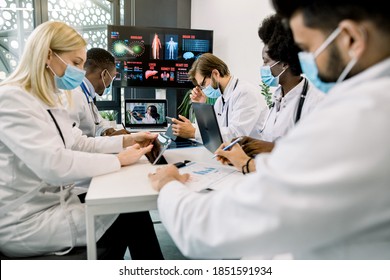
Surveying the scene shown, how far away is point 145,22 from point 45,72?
3.15 meters

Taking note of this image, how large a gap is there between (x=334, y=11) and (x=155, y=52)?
344cm

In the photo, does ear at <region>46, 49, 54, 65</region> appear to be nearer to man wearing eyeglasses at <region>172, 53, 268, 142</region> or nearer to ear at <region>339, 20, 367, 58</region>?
man wearing eyeglasses at <region>172, 53, 268, 142</region>

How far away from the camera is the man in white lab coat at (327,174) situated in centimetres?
47

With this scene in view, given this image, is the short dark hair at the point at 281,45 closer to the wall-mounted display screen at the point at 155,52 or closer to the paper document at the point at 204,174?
the paper document at the point at 204,174

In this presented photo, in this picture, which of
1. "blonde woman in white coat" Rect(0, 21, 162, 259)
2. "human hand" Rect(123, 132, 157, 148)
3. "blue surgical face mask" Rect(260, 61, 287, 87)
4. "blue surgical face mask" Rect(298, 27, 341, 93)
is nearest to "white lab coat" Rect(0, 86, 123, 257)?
"blonde woman in white coat" Rect(0, 21, 162, 259)

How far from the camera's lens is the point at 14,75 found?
121 cm

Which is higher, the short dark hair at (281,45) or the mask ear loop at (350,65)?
the short dark hair at (281,45)

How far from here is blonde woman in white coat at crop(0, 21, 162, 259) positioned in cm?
106

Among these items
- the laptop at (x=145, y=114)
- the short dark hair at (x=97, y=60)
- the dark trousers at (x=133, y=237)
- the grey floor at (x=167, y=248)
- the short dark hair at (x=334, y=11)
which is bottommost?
the grey floor at (x=167, y=248)

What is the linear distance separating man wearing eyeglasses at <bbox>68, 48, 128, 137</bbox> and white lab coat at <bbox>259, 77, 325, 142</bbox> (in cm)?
111

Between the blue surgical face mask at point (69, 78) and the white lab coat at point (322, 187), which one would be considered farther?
the blue surgical face mask at point (69, 78)

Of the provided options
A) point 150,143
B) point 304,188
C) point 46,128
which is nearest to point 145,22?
point 150,143

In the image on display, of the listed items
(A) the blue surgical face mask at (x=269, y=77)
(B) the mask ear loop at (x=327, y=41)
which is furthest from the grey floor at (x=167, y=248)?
(B) the mask ear loop at (x=327, y=41)

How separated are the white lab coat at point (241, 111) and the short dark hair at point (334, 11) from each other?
143cm
